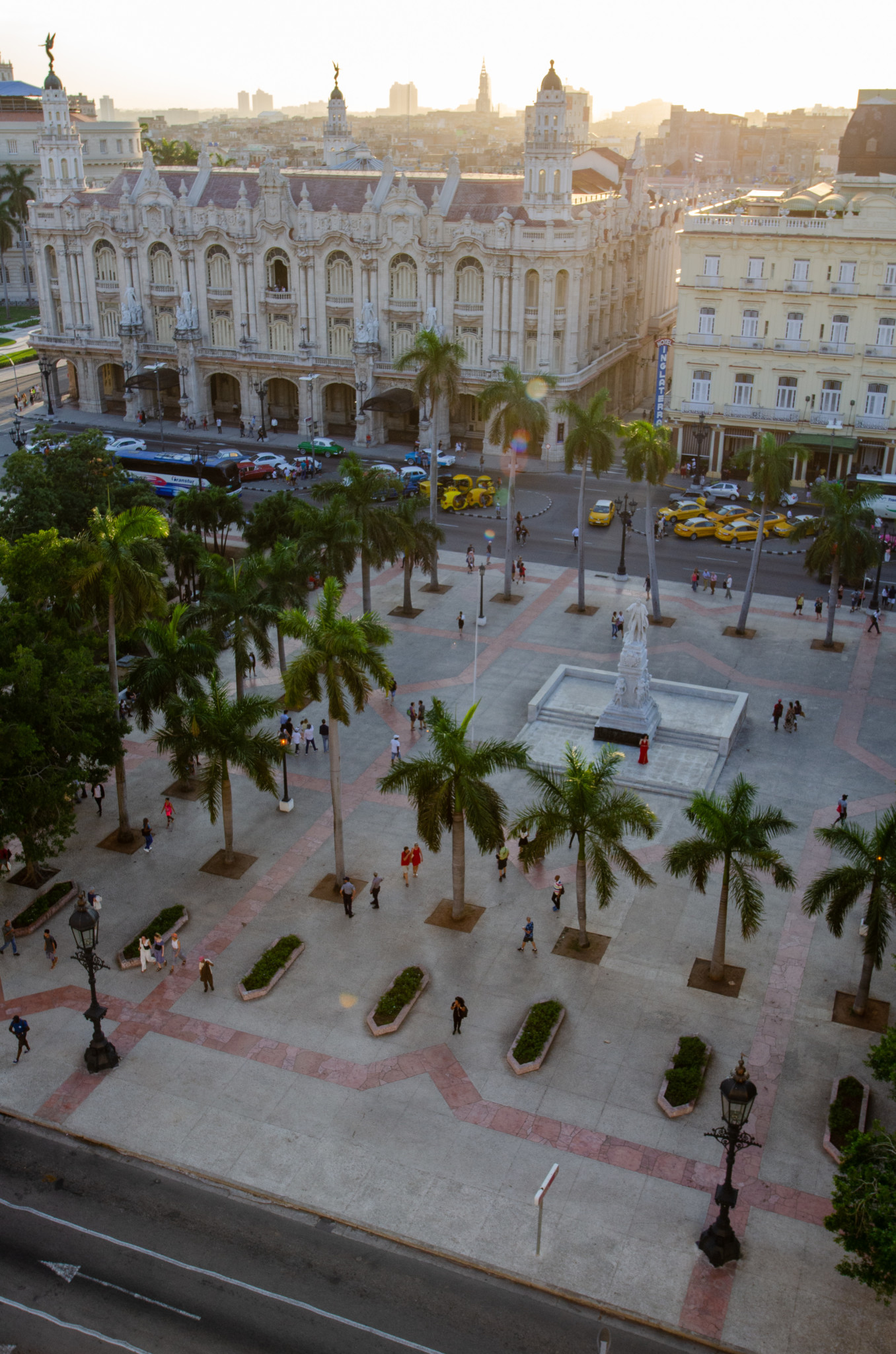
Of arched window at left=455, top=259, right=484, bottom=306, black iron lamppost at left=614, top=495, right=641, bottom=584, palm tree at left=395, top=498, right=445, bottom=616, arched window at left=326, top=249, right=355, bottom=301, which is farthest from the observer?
arched window at left=326, top=249, right=355, bottom=301

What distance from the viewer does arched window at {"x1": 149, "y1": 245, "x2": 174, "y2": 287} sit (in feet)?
295

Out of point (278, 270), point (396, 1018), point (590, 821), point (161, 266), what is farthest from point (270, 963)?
point (161, 266)

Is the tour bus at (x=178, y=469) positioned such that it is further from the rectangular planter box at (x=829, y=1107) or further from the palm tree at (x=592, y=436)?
the rectangular planter box at (x=829, y=1107)

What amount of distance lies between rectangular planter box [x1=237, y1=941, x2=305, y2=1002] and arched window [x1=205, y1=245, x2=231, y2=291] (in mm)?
66270

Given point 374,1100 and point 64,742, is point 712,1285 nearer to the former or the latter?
point 374,1100

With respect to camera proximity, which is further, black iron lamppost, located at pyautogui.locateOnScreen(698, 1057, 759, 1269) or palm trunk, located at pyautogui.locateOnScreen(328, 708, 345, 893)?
palm trunk, located at pyautogui.locateOnScreen(328, 708, 345, 893)

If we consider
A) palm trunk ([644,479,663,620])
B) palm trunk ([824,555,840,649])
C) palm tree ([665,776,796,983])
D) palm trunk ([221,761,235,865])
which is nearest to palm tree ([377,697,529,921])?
palm tree ([665,776,796,983])

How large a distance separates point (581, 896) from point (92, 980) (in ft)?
43.3

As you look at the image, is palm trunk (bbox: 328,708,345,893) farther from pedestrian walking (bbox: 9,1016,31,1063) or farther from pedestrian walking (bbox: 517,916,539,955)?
pedestrian walking (bbox: 9,1016,31,1063)

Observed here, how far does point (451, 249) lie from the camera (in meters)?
81.6

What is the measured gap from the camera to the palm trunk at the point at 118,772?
3862 centimetres

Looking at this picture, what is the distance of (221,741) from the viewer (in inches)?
1428

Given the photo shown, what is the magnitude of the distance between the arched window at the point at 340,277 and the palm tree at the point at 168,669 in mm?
52222

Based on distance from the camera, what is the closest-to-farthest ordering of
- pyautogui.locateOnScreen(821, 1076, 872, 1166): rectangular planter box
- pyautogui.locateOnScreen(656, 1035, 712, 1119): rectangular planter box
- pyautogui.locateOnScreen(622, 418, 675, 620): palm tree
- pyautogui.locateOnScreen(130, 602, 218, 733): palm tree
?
1. pyautogui.locateOnScreen(821, 1076, 872, 1166): rectangular planter box
2. pyautogui.locateOnScreen(656, 1035, 712, 1119): rectangular planter box
3. pyautogui.locateOnScreen(130, 602, 218, 733): palm tree
4. pyautogui.locateOnScreen(622, 418, 675, 620): palm tree
